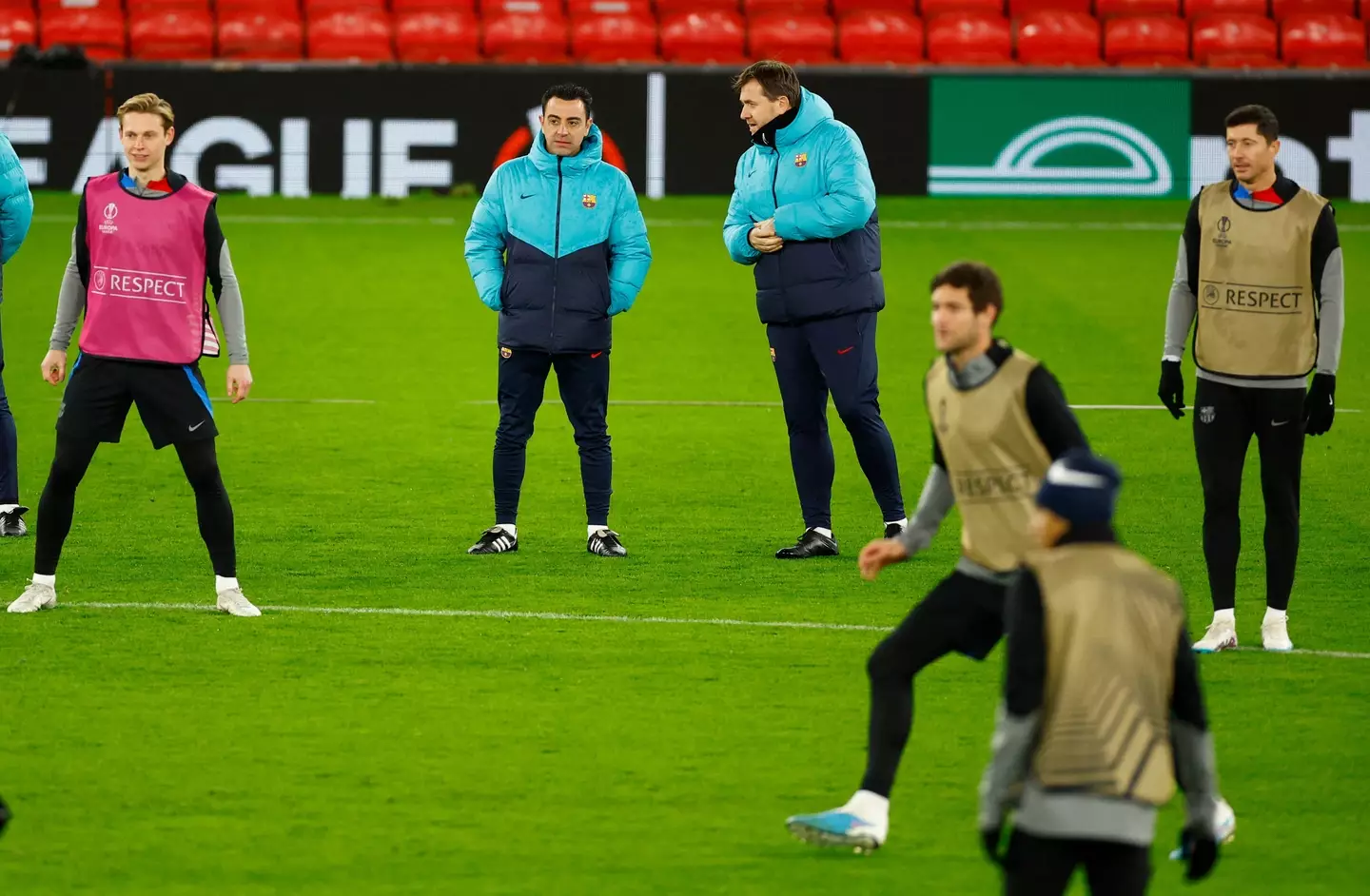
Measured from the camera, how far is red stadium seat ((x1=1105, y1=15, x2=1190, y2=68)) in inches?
943

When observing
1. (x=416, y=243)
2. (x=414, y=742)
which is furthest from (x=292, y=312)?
(x=414, y=742)

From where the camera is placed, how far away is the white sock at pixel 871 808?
5.27 m

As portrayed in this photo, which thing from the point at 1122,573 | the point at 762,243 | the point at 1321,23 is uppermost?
the point at 1321,23

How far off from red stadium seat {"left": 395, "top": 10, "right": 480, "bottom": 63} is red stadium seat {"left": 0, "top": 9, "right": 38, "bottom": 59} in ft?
13.2

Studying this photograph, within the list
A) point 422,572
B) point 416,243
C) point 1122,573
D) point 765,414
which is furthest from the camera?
point 416,243

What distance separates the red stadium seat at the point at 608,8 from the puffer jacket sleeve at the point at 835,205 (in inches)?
604

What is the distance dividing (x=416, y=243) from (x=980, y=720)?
13.9m

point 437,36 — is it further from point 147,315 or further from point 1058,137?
point 147,315

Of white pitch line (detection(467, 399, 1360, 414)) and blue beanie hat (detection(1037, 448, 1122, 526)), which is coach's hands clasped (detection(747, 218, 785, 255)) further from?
blue beanie hat (detection(1037, 448, 1122, 526))

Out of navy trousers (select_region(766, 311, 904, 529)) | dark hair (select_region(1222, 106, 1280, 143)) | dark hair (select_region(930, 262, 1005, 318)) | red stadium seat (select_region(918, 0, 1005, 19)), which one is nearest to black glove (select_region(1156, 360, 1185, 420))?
dark hair (select_region(1222, 106, 1280, 143))

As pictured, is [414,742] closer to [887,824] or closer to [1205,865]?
[887,824]

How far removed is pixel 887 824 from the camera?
18.0 ft

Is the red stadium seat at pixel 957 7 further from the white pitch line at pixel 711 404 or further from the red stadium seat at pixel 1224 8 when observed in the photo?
the white pitch line at pixel 711 404

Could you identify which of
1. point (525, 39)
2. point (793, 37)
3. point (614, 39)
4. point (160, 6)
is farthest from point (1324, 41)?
point (160, 6)
